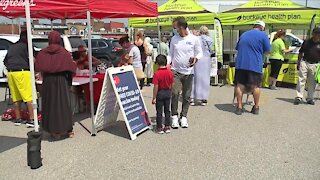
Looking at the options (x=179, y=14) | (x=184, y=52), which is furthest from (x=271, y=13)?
(x=184, y=52)

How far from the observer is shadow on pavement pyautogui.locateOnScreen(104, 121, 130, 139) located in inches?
229

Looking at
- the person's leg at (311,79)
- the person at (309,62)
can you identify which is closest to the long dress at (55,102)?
the person at (309,62)

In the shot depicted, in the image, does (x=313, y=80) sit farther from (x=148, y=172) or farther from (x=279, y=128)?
(x=148, y=172)

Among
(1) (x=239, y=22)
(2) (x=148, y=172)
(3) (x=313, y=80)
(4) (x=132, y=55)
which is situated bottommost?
(2) (x=148, y=172)

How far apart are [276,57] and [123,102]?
686 centimetres

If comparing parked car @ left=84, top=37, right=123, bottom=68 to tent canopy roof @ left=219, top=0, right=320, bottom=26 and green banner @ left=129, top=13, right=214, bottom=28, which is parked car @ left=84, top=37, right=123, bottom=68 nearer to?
green banner @ left=129, top=13, right=214, bottom=28

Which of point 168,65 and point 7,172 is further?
point 168,65

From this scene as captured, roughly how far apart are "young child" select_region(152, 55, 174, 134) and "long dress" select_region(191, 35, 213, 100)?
2.61 m

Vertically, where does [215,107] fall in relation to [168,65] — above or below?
below

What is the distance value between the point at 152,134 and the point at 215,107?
274 centimetres

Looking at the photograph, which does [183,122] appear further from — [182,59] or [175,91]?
[182,59]

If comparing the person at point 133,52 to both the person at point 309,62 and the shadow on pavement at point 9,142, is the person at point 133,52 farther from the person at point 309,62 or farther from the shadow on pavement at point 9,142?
the person at point 309,62

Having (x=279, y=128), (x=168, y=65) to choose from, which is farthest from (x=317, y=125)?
(x=168, y=65)

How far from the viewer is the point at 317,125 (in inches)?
255
